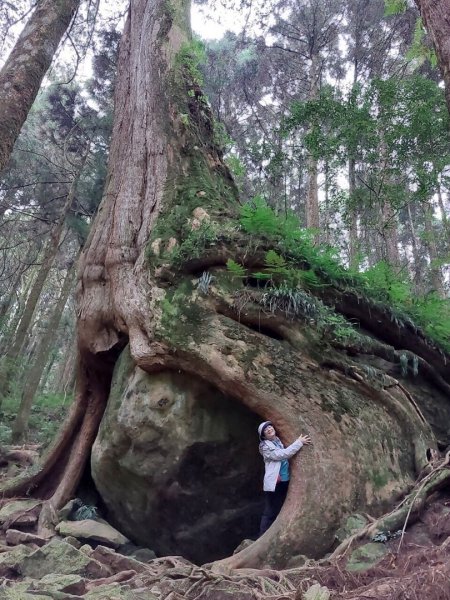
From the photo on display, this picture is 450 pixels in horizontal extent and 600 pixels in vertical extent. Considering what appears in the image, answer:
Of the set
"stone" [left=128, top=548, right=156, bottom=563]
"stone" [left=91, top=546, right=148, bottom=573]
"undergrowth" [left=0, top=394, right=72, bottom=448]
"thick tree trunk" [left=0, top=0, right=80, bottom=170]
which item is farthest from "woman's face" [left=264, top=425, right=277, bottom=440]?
"undergrowth" [left=0, top=394, right=72, bottom=448]

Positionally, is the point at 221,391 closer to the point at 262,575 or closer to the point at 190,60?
the point at 262,575

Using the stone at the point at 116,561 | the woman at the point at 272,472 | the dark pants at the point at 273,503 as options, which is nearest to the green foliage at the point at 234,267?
the woman at the point at 272,472

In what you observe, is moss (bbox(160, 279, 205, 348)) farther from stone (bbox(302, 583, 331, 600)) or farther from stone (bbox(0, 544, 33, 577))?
stone (bbox(302, 583, 331, 600))

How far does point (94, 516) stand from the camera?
5.72 metres

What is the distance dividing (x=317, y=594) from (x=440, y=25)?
4234 mm

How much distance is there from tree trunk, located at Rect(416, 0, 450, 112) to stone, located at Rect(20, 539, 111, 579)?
4.76 meters

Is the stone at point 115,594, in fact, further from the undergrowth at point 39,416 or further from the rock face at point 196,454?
the undergrowth at point 39,416

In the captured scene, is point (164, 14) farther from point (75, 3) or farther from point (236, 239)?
point (236, 239)

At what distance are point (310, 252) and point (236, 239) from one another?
39.1 inches

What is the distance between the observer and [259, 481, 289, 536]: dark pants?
193 inches

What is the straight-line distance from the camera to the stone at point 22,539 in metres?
5.00

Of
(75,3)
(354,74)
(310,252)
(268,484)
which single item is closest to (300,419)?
(268,484)

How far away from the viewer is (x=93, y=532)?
17.0ft

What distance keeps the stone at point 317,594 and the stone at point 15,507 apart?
413cm
